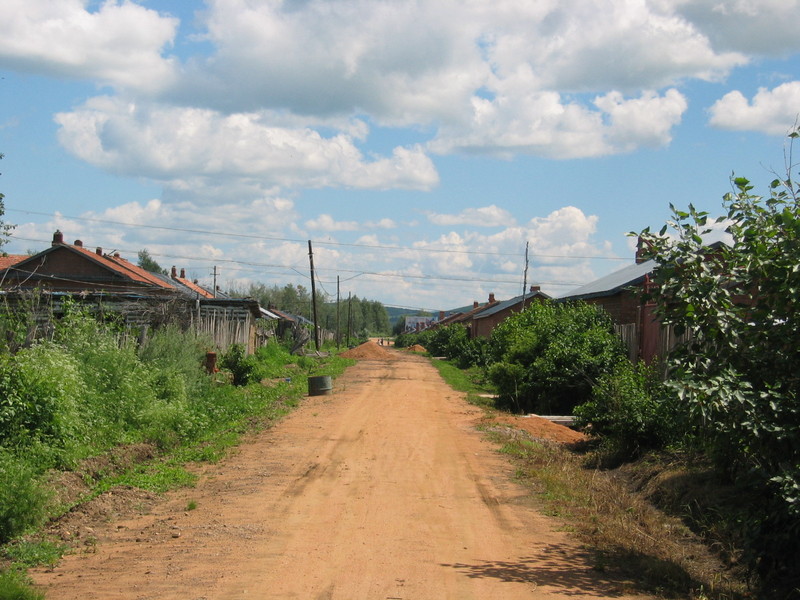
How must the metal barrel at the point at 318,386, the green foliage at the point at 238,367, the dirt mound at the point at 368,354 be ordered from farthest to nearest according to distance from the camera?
the dirt mound at the point at 368,354 < the metal barrel at the point at 318,386 < the green foliage at the point at 238,367

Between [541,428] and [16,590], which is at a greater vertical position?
[16,590]

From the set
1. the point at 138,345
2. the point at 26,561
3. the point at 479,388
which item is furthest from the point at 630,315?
the point at 26,561

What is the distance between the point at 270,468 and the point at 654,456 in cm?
565

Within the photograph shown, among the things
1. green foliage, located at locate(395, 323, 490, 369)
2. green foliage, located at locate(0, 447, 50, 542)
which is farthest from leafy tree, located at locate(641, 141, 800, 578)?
green foliage, located at locate(395, 323, 490, 369)

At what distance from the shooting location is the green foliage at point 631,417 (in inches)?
445

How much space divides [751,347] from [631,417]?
17.3 ft

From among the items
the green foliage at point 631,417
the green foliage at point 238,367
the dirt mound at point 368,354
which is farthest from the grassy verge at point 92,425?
the dirt mound at point 368,354

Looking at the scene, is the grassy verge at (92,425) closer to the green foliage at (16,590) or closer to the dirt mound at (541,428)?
the green foliage at (16,590)

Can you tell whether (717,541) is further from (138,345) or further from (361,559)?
(138,345)

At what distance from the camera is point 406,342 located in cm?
10144

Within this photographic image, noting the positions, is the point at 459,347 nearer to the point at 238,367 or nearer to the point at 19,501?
the point at 238,367

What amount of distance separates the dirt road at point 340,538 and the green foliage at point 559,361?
6194 mm

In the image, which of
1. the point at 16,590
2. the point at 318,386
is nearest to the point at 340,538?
the point at 16,590

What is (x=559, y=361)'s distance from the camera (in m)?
18.5
